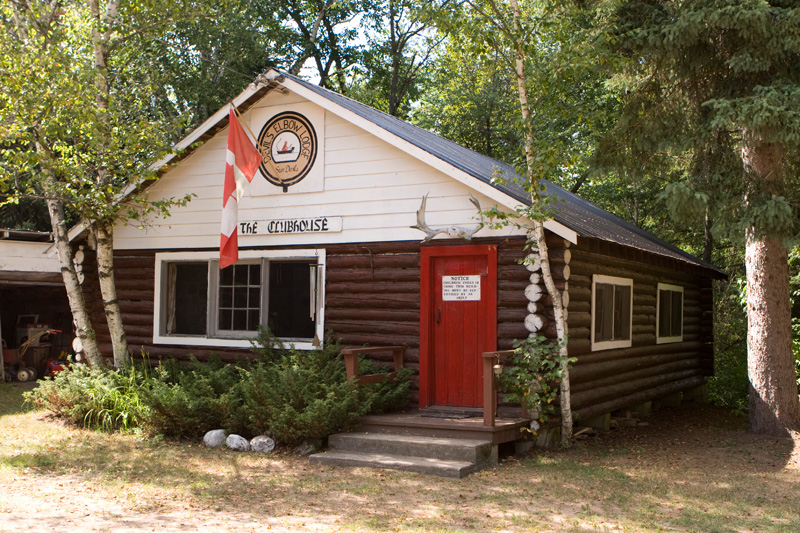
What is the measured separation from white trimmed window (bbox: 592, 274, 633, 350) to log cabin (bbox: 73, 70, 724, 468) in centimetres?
4

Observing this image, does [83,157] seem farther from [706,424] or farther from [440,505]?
[706,424]

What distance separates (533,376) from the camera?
9273mm

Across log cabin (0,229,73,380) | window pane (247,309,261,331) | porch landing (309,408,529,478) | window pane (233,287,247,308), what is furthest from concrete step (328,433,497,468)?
log cabin (0,229,73,380)

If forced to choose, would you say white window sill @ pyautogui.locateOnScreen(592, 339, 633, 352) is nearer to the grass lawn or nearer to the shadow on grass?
the grass lawn

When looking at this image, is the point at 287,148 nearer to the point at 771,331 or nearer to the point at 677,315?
the point at 771,331

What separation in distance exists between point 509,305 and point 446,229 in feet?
4.33

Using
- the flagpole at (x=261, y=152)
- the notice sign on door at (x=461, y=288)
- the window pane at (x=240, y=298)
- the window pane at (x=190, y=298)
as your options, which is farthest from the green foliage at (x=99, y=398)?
the notice sign on door at (x=461, y=288)

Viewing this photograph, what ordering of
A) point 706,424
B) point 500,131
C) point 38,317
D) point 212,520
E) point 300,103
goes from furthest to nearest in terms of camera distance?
point 500,131, point 38,317, point 706,424, point 300,103, point 212,520

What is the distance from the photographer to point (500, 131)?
2634 cm

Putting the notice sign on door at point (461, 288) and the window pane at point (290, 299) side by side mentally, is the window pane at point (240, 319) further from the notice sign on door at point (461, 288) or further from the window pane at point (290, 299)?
the notice sign on door at point (461, 288)

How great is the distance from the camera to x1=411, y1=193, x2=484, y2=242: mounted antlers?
9938 millimetres

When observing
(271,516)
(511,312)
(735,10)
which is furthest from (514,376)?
(735,10)

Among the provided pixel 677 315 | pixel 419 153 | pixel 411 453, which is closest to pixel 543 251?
pixel 419 153

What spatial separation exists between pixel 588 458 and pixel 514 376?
1.31 meters
